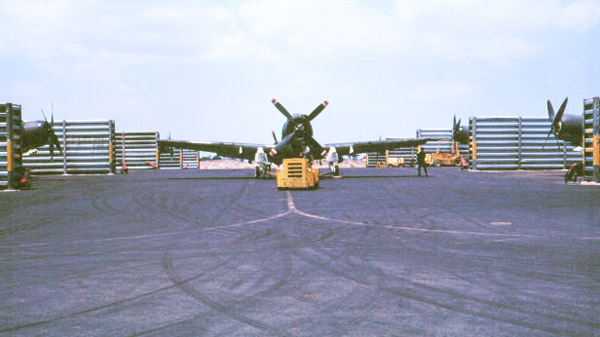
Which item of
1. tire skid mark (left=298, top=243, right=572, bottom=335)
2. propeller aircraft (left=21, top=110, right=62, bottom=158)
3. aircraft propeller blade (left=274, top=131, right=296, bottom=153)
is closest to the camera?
tire skid mark (left=298, top=243, right=572, bottom=335)

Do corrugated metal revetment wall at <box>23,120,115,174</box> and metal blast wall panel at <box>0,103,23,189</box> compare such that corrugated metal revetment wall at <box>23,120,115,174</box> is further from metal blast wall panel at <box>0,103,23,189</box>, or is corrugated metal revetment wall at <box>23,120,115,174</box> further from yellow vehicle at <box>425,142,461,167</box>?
yellow vehicle at <box>425,142,461,167</box>

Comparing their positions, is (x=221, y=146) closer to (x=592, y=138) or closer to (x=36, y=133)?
(x=36, y=133)

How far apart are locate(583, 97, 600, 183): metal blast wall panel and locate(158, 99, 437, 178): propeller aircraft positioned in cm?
1312

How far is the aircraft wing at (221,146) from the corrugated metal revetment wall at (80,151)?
54.3ft

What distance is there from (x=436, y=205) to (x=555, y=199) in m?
4.80

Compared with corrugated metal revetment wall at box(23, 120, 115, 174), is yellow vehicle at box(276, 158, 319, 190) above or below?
below

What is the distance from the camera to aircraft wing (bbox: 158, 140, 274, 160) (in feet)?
122

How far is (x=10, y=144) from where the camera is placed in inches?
915

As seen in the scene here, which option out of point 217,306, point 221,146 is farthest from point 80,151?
point 217,306

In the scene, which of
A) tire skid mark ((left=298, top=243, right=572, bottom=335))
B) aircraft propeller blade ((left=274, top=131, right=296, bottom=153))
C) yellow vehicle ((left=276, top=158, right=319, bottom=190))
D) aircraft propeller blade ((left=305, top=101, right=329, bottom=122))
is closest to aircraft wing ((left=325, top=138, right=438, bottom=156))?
aircraft propeller blade ((left=305, top=101, right=329, bottom=122))

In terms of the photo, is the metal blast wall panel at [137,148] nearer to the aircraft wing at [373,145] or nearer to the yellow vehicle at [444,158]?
the yellow vehicle at [444,158]

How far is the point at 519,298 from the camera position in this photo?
197 inches

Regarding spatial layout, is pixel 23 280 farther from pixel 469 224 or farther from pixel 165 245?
pixel 469 224

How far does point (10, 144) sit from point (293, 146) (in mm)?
16113
